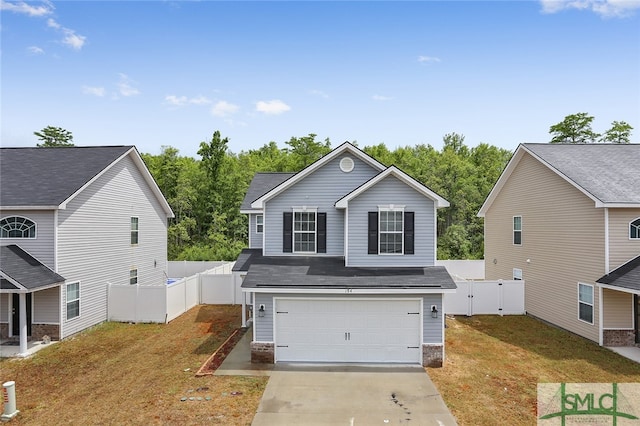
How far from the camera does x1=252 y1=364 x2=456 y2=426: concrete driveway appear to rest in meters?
8.43

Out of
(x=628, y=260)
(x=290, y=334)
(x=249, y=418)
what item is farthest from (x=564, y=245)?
(x=249, y=418)

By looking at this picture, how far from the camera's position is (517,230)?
1959 centimetres

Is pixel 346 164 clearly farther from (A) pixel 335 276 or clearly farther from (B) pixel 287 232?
(A) pixel 335 276

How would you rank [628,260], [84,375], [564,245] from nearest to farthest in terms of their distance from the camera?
[84,375]
[628,260]
[564,245]

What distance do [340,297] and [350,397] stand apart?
310 centimetres

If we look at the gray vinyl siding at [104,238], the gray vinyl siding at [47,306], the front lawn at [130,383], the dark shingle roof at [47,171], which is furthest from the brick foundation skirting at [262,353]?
the dark shingle roof at [47,171]

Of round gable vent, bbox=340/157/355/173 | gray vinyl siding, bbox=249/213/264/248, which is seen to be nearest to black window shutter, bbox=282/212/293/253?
round gable vent, bbox=340/157/355/173

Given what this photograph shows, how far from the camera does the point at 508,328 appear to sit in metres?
15.9

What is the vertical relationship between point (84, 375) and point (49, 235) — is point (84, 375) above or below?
below

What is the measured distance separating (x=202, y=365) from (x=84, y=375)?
137 inches

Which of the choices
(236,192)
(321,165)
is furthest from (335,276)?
(236,192)

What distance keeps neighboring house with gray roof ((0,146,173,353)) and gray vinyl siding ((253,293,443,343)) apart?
7928 millimetres

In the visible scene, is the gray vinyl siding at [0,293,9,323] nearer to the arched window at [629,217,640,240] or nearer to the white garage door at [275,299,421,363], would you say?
the white garage door at [275,299,421,363]

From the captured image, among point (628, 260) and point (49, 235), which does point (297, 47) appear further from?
point (628, 260)
